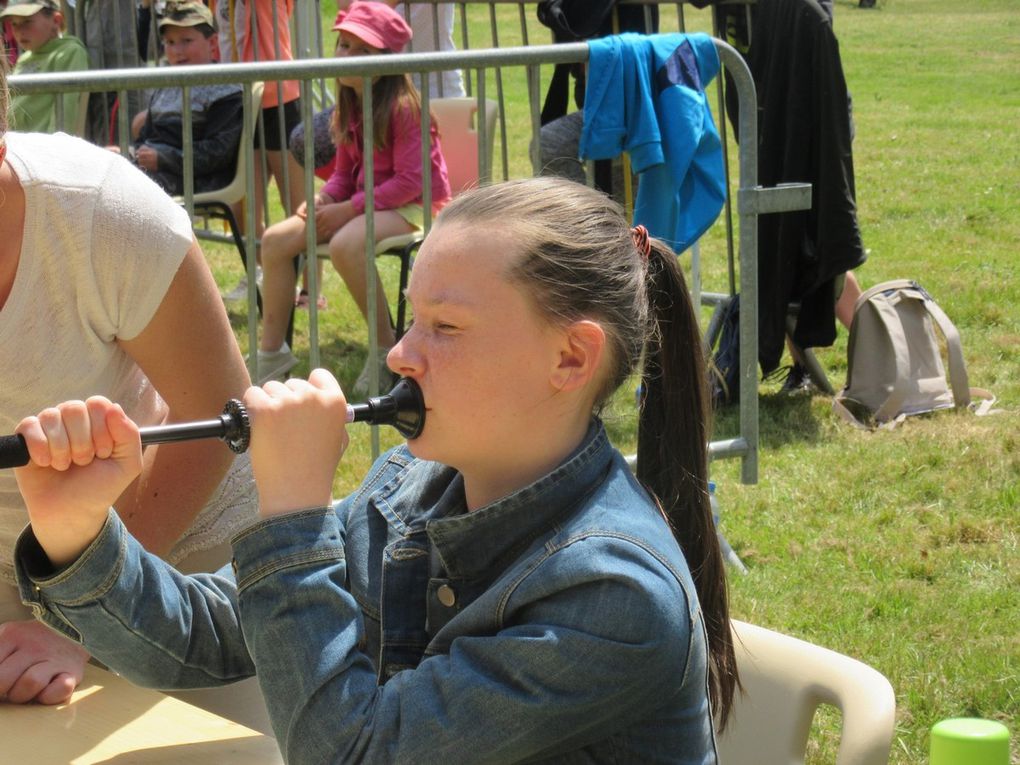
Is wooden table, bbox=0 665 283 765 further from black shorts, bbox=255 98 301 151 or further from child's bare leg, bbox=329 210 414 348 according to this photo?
black shorts, bbox=255 98 301 151

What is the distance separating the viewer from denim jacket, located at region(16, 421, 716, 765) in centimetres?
130

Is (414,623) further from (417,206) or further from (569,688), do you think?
(417,206)

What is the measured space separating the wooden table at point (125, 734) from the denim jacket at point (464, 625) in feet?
0.19

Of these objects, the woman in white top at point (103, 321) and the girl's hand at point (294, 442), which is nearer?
the girl's hand at point (294, 442)

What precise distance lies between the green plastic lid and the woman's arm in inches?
40.5

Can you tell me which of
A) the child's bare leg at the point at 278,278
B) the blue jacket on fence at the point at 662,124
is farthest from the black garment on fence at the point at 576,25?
the blue jacket on fence at the point at 662,124

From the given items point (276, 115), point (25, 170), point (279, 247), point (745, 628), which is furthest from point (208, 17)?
point (745, 628)

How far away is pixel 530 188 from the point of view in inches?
62.9

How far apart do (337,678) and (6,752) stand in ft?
1.42

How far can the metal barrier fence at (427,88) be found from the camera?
2.84 metres

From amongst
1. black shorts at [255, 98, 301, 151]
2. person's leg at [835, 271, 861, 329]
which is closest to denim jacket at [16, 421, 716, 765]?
person's leg at [835, 271, 861, 329]

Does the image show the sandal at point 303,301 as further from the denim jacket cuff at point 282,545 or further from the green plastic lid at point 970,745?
the green plastic lid at point 970,745

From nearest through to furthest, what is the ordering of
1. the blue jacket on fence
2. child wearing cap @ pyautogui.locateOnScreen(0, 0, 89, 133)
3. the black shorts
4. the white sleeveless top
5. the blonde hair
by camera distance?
the blonde hair
the white sleeveless top
the blue jacket on fence
the black shorts
child wearing cap @ pyautogui.locateOnScreen(0, 0, 89, 133)

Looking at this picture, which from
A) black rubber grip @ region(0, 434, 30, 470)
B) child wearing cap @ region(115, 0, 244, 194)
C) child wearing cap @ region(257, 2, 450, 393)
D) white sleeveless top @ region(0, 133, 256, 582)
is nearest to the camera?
black rubber grip @ region(0, 434, 30, 470)
